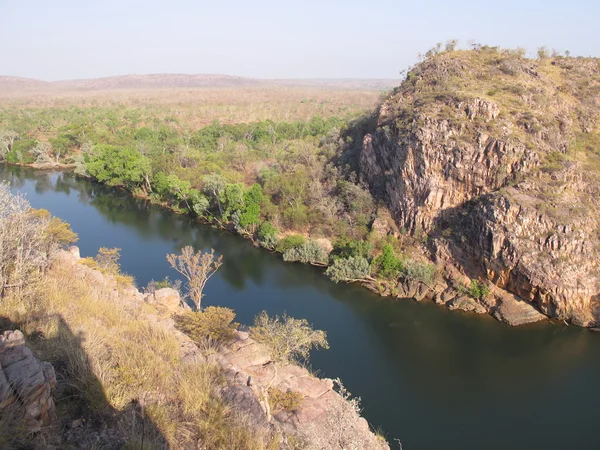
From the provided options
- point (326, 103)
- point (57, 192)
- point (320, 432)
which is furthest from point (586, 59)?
point (326, 103)

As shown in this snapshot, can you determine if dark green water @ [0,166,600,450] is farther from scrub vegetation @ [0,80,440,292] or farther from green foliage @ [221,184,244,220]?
green foliage @ [221,184,244,220]

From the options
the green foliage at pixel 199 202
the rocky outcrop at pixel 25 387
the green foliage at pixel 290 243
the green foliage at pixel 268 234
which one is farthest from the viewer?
the green foliage at pixel 199 202

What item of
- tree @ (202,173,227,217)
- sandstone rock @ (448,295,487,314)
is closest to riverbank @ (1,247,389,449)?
sandstone rock @ (448,295,487,314)

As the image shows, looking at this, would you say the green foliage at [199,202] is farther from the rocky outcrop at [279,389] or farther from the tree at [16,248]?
the tree at [16,248]

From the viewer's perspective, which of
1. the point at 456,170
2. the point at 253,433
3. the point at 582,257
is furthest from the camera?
the point at 456,170

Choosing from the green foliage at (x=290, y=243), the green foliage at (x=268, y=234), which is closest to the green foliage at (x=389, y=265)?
the green foliage at (x=290, y=243)

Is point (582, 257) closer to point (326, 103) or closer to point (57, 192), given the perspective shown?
point (57, 192)
